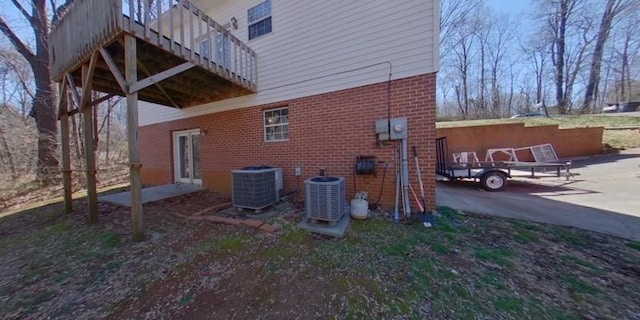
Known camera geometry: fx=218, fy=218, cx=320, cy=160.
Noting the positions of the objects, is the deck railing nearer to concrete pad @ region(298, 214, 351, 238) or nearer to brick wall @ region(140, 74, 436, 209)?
brick wall @ region(140, 74, 436, 209)

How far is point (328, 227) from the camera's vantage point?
12.7 ft

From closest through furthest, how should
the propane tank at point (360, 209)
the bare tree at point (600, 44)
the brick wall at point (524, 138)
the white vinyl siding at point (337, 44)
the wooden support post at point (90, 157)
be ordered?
the propane tank at point (360, 209) → the white vinyl siding at point (337, 44) → the wooden support post at point (90, 157) → the brick wall at point (524, 138) → the bare tree at point (600, 44)

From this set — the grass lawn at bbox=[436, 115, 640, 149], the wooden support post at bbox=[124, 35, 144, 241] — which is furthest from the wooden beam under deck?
the grass lawn at bbox=[436, 115, 640, 149]

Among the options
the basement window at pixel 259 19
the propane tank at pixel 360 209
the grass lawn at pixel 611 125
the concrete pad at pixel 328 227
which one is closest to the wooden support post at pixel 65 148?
the basement window at pixel 259 19

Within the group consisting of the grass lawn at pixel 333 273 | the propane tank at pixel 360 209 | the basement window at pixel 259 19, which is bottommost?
the grass lawn at pixel 333 273

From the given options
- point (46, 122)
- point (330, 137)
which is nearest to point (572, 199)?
point (330, 137)

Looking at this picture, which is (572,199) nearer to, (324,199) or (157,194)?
(324,199)

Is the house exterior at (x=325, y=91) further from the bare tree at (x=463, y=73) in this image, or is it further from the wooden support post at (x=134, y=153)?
the bare tree at (x=463, y=73)

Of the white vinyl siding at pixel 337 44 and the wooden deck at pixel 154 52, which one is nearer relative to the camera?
the wooden deck at pixel 154 52

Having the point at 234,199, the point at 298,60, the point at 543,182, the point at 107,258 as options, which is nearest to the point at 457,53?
the point at 543,182

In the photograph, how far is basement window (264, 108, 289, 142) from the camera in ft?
20.0

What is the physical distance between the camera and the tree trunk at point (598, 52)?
677 inches

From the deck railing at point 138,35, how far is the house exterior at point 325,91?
0.55 feet

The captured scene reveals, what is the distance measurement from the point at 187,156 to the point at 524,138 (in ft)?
51.2
